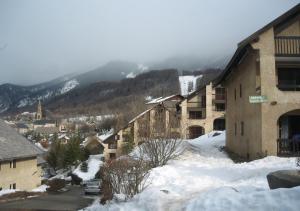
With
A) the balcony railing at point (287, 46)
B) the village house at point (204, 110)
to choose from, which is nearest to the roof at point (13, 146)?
the balcony railing at point (287, 46)

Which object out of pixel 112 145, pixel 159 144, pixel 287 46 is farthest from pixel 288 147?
pixel 112 145

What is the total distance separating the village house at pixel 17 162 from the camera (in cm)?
3828

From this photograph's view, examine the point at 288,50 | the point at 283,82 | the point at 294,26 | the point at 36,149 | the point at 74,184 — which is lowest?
the point at 74,184

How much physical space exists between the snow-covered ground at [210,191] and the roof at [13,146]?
66.2 ft

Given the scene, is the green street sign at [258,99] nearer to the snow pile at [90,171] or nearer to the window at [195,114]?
the snow pile at [90,171]

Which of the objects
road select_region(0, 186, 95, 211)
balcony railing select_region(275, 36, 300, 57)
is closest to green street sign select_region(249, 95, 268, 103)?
balcony railing select_region(275, 36, 300, 57)

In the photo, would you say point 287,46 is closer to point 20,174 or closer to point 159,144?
point 159,144

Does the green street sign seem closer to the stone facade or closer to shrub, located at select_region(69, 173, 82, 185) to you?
the stone facade

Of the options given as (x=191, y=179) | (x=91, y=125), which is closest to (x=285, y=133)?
(x=191, y=179)

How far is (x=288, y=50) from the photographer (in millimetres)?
23828

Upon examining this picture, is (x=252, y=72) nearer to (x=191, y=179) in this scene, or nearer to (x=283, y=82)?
(x=283, y=82)

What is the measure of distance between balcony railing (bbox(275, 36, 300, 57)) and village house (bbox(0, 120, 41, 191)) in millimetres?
25188

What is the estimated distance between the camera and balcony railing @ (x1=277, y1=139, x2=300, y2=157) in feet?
75.3

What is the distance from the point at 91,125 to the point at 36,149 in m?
115
